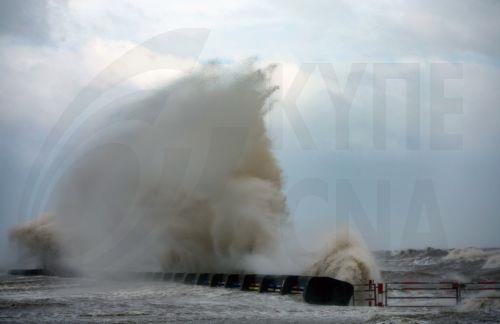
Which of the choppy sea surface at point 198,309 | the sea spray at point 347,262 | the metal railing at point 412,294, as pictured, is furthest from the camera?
the sea spray at point 347,262

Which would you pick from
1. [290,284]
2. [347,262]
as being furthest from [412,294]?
[290,284]

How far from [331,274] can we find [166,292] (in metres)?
5.33

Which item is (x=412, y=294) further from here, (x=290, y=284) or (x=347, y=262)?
(x=290, y=284)

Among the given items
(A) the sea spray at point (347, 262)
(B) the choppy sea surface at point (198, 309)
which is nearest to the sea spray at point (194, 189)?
(A) the sea spray at point (347, 262)

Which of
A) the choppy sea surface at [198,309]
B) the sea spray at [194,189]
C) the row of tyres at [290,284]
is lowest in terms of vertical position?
the choppy sea surface at [198,309]

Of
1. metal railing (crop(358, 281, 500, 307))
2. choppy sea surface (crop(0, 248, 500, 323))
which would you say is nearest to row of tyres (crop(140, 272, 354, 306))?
choppy sea surface (crop(0, 248, 500, 323))

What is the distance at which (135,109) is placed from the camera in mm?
37438

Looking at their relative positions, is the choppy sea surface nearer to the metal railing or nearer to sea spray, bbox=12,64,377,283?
the metal railing

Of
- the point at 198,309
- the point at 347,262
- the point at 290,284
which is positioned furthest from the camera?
the point at 347,262

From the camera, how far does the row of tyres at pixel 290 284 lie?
17.2 m

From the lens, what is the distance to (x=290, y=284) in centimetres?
1916

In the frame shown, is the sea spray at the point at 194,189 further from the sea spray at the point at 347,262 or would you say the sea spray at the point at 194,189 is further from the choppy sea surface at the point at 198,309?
the choppy sea surface at the point at 198,309

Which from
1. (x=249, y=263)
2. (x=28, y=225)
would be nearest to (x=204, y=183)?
(x=249, y=263)

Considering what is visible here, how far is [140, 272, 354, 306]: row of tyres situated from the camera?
678 inches
